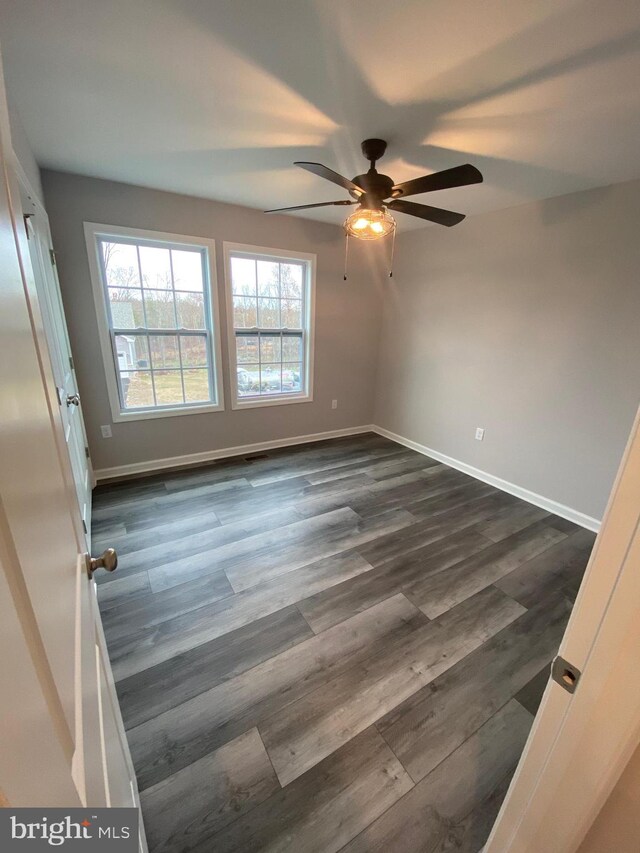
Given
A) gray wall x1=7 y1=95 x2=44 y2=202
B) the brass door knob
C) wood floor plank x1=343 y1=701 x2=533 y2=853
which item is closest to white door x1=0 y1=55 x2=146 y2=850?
the brass door knob

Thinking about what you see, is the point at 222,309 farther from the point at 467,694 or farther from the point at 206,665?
the point at 467,694

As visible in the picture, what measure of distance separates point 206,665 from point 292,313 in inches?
126

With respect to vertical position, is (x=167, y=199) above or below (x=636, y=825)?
above

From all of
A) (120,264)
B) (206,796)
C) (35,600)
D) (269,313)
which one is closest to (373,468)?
(269,313)

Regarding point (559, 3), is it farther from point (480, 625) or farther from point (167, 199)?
point (167, 199)

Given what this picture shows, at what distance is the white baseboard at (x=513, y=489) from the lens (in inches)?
106

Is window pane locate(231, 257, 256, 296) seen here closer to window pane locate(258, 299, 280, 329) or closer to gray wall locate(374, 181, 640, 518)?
window pane locate(258, 299, 280, 329)

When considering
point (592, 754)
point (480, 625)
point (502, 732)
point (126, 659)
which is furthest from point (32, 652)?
point (480, 625)

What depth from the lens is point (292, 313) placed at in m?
3.73

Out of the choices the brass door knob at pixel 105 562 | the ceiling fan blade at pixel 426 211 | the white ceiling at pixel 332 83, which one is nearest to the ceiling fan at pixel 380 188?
the ceiling fan blade at pixel 426 211

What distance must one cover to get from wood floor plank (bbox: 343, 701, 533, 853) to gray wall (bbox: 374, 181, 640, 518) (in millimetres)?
2052

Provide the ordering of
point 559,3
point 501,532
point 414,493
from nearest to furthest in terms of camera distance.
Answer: point 559,3 → point 501,532 → point 414,493

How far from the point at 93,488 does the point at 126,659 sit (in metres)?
1.80

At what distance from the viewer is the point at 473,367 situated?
3.31 metres
